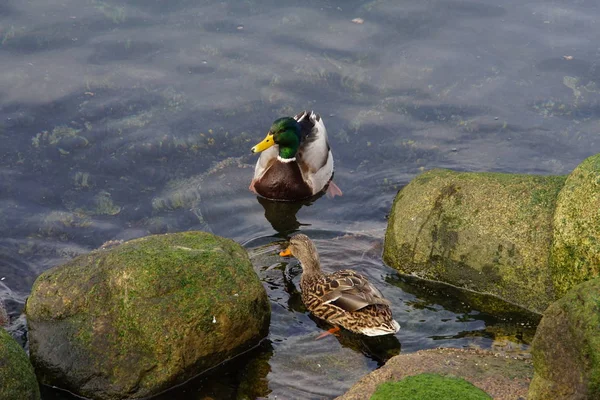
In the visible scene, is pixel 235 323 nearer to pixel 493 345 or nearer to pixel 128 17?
pixel 493 345

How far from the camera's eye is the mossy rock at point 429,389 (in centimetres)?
473

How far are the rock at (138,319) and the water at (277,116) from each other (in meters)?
0.42

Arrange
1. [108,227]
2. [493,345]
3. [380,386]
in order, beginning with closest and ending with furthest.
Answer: [380,386], [493,345], [108,227]

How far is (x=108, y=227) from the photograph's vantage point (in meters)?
8.53

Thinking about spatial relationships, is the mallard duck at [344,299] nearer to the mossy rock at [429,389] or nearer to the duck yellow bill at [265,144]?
the mossy rock at [429,389]

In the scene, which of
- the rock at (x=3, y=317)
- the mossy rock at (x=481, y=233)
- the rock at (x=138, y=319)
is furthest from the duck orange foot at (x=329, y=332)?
the rock at (x=3, y=317)

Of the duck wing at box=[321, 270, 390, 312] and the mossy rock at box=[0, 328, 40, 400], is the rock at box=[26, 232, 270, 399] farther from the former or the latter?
the duck wing at box=[321, 270, 390, 312]

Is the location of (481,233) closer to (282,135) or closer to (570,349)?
(570,349)

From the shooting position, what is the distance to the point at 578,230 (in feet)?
20.0

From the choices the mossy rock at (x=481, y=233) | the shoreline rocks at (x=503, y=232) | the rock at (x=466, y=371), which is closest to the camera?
the rock at (x=466, y=371)

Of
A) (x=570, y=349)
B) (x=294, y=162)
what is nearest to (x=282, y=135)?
(x=294, y=162)

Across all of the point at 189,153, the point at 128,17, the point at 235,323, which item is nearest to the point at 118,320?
the point at 235,323

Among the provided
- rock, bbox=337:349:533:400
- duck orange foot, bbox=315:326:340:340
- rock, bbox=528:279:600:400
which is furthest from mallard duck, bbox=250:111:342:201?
rock, bbox=528:279:600:400

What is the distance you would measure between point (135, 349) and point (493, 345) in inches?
104
